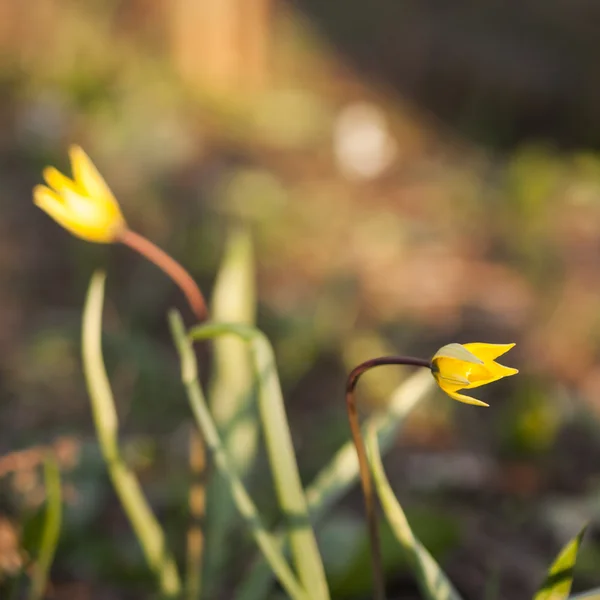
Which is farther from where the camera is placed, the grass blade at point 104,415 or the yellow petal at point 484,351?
the grass blade at point 104,415

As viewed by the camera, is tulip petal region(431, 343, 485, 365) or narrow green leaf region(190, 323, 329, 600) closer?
tulip petal region(431, 343, 485, 365)

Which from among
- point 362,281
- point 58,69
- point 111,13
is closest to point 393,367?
point 362,281

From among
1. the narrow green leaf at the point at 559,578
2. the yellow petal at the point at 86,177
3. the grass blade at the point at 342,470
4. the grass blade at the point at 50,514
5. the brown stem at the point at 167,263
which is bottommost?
the grass blade at the point at 50,514

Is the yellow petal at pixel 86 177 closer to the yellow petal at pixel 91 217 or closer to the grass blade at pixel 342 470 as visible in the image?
the yellow petal at pixel 91 217

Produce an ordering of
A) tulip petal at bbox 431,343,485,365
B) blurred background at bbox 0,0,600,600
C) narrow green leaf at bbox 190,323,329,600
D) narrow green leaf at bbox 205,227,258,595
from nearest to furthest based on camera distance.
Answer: tulip petal at bbox 431,343,485,365
narrow green leaf at bbox 190,323,329,600
narrow green leaf at bbox 205,227,258,595
blurred background at bbox 0,0,600,600

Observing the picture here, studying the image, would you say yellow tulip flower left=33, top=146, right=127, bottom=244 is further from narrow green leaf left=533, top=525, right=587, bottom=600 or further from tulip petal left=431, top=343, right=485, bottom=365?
narrow green leaf left=533, top=525, right=587, bottom=600

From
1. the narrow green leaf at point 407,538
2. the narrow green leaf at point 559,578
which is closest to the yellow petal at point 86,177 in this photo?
the narrow green leaf at point 407,538

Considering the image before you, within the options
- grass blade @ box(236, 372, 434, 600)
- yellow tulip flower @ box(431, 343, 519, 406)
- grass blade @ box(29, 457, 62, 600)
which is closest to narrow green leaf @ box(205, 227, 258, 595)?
grass blade @ box(236, 372, 434, 600)
